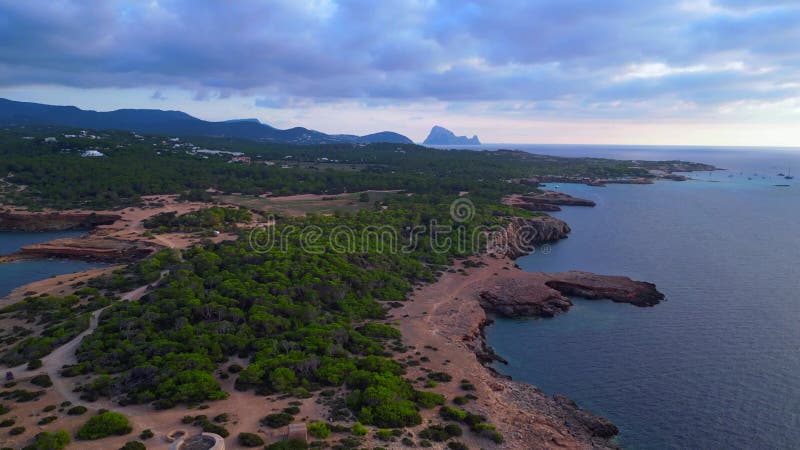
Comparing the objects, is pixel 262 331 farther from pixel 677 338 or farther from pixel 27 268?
pixel 27 268

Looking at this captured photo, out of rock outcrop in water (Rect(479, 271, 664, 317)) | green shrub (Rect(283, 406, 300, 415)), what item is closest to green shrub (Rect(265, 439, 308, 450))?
green shrub (Rect(283, 406, 300, 415))

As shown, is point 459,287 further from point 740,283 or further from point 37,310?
point 37,310

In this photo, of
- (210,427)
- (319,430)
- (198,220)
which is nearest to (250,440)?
(210,427)

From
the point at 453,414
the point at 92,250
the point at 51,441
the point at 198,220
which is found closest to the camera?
the point at 51,441

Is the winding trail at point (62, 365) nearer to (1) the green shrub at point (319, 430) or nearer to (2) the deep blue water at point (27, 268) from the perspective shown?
(1) the green shrub at point (319, 430)

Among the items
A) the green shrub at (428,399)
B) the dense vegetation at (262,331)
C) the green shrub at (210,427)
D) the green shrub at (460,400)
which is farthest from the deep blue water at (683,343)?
the green shrub at (210,427)

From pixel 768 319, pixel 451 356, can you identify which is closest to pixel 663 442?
pixel 451 356

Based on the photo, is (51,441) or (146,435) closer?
(51,441)

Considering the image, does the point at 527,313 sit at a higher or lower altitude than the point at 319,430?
lower
